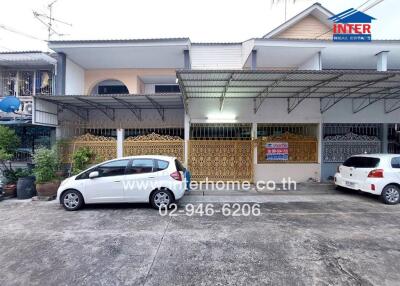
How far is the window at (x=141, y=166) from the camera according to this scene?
5961 mm

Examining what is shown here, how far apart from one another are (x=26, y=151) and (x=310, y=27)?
1506 centimetres

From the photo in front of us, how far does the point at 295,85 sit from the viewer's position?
7.41 meters

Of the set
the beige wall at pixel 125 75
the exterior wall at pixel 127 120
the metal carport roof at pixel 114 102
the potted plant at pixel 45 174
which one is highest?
the beige wall at pixel 125 75

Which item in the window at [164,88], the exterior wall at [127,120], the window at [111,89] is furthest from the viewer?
the window at [164,88]

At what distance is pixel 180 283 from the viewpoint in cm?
294

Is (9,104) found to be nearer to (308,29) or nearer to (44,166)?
(44,166)

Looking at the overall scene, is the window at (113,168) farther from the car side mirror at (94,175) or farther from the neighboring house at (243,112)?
the neighboring house at (243,112)

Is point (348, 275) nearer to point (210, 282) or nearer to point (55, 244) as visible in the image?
point (210, 282)

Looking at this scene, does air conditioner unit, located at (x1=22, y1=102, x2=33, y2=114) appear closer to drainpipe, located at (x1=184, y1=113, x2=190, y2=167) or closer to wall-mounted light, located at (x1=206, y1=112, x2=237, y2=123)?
drainpipe, located at (x1=184, y1=113, x2=190, y2=167)

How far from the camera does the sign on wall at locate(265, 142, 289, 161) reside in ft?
29.8

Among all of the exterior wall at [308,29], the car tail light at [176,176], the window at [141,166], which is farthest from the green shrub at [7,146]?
the exterior wall at [308,29]

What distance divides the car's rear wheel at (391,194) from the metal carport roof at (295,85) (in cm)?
326

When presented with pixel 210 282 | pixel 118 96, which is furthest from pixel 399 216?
pixel 118 96

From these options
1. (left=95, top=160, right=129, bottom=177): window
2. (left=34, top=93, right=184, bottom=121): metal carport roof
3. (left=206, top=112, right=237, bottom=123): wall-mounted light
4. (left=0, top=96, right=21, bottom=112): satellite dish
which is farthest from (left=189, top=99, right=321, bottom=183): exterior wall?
(left=0, top=96, right=21, bottom=112): satellite dish
